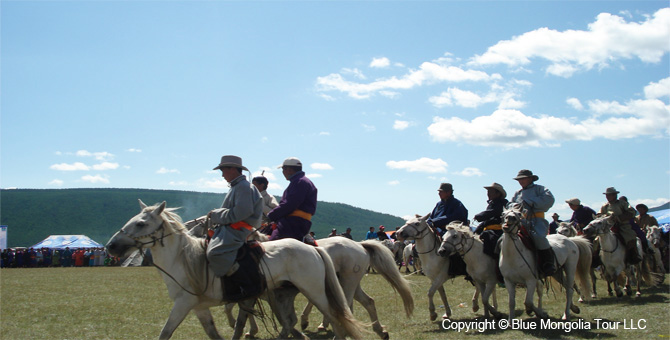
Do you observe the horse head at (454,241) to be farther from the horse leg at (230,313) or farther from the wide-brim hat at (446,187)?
the horse leg at (230,313)

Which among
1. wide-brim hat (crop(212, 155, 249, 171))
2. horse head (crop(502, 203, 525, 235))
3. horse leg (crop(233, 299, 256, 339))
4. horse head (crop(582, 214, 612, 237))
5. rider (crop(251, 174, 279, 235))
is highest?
wide-brim hat (crop(212, 155, 249, 171))

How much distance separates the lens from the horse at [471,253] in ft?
29.9

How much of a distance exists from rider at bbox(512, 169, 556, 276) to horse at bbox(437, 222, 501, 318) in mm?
993

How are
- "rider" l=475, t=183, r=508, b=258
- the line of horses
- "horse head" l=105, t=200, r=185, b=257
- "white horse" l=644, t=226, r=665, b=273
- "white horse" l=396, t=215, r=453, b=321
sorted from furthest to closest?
1. "white horse" l=644, t=226, r=665, b=273
2. "white horse" l=396, t=215, r=453, b=321
3. "rider" l=475, t=183, r=508, b=258
4. the line of horses
5. "horse head" l=105, t=200, r=185, b=257

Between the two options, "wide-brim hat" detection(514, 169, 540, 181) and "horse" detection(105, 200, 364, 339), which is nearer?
"horse" detection(105, 200, 364, 339)

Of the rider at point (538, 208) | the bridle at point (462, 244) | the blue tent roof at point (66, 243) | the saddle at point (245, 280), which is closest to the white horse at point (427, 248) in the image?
the bridle at point (462, 244)

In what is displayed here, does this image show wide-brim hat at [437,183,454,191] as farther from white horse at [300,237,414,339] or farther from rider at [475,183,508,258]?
white horse at [300,237,414,339]

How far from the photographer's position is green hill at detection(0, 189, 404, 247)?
7406 centimetres

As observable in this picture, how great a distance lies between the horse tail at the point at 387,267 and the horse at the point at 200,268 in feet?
6.51

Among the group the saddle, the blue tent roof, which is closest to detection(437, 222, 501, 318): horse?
the saddle

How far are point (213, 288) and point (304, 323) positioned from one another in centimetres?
320

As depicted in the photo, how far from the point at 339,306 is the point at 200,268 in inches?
67.5

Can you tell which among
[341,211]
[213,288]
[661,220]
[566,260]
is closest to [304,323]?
[213,288]

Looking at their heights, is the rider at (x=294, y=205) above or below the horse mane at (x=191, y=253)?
above
